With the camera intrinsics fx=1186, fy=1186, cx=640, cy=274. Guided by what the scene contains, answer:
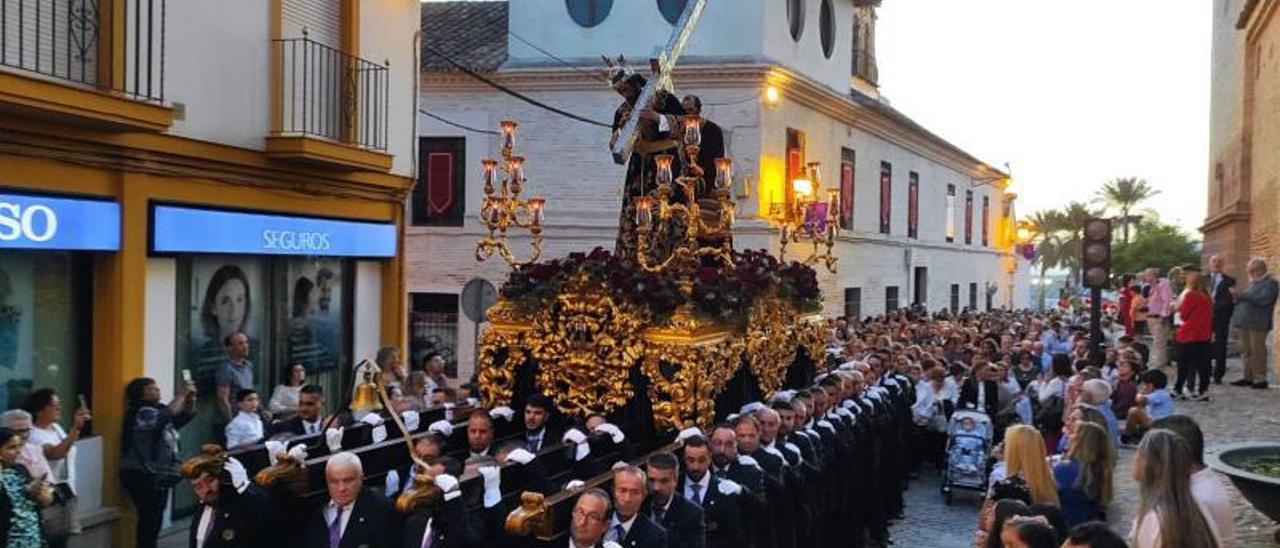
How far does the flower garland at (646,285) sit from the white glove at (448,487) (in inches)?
121

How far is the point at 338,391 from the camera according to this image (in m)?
14.5

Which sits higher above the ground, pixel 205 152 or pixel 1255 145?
pixel 1255 145

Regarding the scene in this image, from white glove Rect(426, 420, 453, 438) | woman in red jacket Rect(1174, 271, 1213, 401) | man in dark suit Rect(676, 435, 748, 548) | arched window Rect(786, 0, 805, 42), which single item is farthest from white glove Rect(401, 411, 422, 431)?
arched window Rect(786, 0, 805, 42)

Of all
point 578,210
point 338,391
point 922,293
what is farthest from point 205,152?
point 922,293

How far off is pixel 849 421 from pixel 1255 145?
520 inches

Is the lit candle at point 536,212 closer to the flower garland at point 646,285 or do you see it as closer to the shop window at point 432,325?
the flower garland at point 646,285

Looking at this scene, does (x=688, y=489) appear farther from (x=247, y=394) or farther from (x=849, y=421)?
(x=247, y=394)

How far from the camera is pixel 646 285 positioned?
31.2 ft

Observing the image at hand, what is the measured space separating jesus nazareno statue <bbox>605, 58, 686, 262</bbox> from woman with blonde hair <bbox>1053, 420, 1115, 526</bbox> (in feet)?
13.8

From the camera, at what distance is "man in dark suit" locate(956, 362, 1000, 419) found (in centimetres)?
1424

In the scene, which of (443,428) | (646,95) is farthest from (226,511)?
(646,95)

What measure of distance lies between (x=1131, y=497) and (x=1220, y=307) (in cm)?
640

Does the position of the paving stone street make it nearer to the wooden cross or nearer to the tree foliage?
the wooden cross

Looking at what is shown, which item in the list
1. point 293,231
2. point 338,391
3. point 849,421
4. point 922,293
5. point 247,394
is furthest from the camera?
point 922,293
